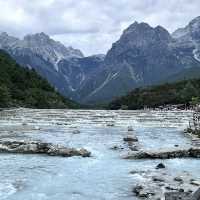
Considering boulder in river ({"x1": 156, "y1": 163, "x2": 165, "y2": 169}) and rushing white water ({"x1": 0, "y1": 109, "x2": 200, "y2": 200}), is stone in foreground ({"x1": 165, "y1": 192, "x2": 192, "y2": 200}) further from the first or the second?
boulder in river ({"x1": 156, "y1": 163, "x2": 165, "y2": 169})

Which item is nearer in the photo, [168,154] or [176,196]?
[176,196]

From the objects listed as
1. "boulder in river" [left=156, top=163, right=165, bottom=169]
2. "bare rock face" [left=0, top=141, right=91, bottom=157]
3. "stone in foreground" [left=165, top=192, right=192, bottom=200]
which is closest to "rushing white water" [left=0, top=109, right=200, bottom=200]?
"boulder in river" [left=156, top=163, right=165, bottom=169]

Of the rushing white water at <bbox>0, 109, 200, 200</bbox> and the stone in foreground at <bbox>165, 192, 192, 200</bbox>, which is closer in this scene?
the stone in foreground at <bbox>165, 192, 192, 200</bbox>

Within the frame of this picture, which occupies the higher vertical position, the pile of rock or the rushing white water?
the pile of rock

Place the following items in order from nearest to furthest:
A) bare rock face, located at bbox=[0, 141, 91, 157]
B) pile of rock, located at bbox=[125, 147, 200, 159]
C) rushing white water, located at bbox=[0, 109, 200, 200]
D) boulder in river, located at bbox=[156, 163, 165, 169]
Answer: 1. rushing white water, located at bbox=[0, 109, 200, 200]
2. boulder in river, located at bbox=[156, 163, 165, 169]
3. pile of rock, located at bbox=[125, 147, 200, 159]
4. bare rock face, located at bbox=[0, 141, 91, 157]

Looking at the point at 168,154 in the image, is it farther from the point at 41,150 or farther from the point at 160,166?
the point at 41,150

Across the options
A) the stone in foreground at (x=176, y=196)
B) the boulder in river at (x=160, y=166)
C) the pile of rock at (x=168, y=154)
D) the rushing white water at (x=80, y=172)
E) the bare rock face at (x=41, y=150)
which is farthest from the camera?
the bare rock face at (x=41, y=150)

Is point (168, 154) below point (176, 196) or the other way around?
the other way around

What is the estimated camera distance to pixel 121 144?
6222 cm

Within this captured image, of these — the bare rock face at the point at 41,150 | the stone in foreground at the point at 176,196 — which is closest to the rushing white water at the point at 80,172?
the bare rock face at the point at 41,150

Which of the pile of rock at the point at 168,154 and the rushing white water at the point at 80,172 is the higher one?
the pile of rock at the point at 168,154

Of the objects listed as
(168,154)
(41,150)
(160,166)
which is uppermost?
(41,150)

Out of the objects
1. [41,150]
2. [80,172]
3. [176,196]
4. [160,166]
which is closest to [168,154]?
[160,166]

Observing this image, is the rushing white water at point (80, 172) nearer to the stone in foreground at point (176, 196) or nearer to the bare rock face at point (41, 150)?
the bare rock face at point (41, 150)
